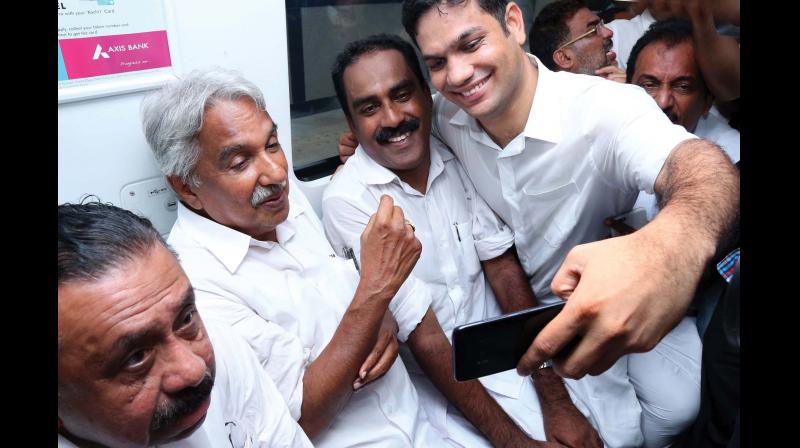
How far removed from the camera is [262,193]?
→ 5.97 feet

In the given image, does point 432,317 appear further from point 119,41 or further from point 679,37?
point 679,37

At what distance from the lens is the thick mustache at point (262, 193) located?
181cm

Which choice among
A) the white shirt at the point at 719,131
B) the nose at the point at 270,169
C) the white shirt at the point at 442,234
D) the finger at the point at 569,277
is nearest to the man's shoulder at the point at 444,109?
the white shirt at the point at 442,234

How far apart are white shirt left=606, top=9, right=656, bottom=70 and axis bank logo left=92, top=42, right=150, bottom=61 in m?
2.89

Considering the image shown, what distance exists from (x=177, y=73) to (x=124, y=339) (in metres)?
1.04

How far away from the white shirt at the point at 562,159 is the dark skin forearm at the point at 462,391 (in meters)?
0.59

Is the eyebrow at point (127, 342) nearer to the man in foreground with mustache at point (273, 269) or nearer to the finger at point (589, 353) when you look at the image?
the man in foreground with mustache at point (273, 269)

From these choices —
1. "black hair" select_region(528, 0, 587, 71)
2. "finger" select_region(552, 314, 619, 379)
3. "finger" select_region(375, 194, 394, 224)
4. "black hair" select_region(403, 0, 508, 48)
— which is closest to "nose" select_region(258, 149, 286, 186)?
"finger" select_region(375, 194, 394, 224)

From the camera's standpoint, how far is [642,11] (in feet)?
11.9

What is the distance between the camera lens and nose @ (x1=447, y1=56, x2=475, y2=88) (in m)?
2.04

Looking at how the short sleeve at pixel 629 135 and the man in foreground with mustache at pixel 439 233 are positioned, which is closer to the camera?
the short sleeve at pixel 629 135

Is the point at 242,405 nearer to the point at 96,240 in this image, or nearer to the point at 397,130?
the point at 96,240

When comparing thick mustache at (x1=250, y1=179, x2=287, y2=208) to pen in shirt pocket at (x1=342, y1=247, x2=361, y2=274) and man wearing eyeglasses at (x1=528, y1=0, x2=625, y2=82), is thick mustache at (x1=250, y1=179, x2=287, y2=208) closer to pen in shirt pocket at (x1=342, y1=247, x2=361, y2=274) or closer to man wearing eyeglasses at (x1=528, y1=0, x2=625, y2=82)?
pen in shirt pocket at (x1=342, y1=247, x2=361, y2=274)

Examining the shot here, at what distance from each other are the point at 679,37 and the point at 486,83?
1.08 m
